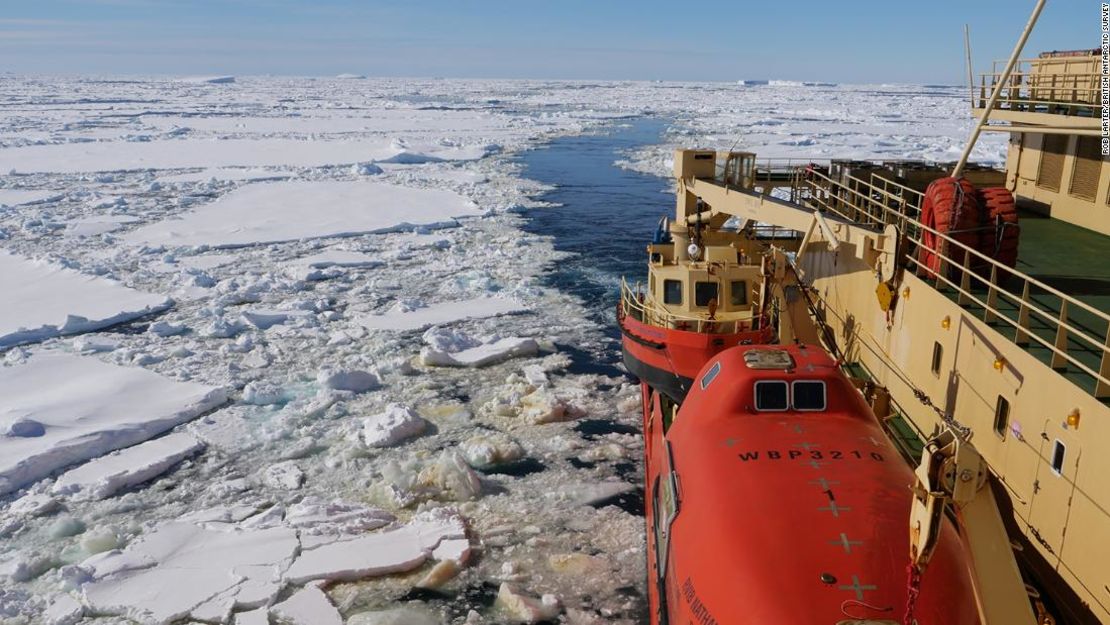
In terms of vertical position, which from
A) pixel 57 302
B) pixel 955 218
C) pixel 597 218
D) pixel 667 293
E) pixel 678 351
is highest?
pixel 955 218

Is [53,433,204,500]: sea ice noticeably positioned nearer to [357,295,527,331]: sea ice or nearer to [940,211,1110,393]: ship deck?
[357,295,527,331]: sea ice

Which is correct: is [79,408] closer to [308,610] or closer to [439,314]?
[308,610]

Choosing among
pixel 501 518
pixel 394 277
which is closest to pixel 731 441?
pixel 501 518

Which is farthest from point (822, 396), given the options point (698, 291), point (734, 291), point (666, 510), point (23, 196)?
point (23, 196)

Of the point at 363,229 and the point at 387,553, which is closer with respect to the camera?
the point at 387,553

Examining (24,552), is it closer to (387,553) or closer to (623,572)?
(387,553)

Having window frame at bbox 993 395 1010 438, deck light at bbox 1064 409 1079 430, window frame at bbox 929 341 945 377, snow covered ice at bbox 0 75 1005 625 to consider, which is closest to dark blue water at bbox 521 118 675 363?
snow covered ice at bbox 0 75 1005 625
